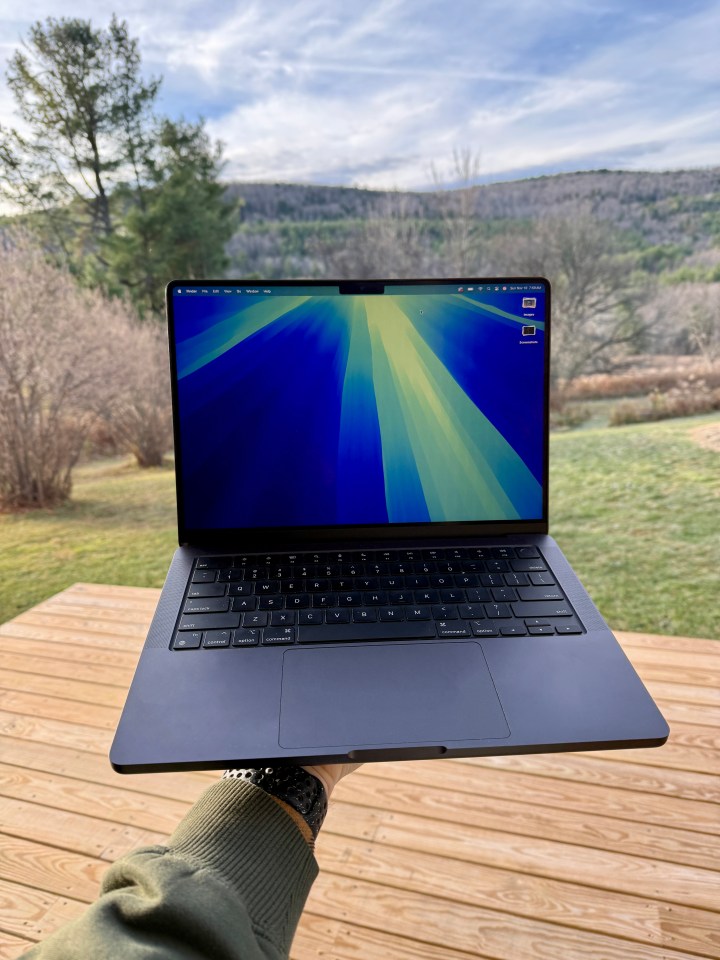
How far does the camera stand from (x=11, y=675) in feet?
6.21

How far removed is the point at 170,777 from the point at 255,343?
1.03m

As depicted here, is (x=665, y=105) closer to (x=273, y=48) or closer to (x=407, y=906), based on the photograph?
(x=273, y=48)

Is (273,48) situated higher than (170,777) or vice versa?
(273,48)

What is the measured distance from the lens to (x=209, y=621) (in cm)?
85

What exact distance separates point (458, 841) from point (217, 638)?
80 cm

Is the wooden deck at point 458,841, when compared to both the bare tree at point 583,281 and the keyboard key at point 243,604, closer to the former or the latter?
the keyboard key at point 243,604

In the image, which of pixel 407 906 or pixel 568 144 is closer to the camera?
pixel 407 906

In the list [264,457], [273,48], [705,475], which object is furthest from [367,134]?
[264,457]

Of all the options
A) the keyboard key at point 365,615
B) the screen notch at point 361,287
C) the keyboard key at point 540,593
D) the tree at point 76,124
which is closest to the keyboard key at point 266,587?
the keyboard key at point 365,615

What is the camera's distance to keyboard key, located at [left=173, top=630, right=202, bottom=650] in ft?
2.67

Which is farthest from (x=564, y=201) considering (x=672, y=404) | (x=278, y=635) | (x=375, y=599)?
(x=278, y=635)

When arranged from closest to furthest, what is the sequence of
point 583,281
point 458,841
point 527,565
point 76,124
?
point 527,565, point 458,841, point 76,124, point 583,281

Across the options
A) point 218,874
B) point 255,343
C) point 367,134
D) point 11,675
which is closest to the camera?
point 218,874

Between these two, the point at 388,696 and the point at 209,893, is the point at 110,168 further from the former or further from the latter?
the point at 209,893
